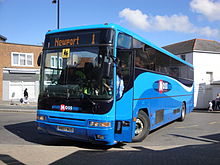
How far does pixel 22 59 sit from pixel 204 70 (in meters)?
23.5

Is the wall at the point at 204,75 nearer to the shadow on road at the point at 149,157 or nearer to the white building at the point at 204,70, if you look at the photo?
the white building at the point at 204,70

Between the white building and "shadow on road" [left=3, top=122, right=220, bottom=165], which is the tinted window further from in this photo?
the white building

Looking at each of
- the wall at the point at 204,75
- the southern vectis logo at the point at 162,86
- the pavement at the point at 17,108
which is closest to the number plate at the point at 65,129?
the southern vectis logo at the point at 162,86

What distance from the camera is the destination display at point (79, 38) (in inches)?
249

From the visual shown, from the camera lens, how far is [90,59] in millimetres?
6332

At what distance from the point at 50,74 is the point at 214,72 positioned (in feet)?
84.3

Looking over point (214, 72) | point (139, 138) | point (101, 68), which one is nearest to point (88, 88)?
point (101, 68)

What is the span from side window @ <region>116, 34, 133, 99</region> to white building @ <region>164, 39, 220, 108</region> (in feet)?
70.1

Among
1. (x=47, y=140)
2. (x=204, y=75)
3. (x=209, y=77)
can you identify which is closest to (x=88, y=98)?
(x=47, y=140)

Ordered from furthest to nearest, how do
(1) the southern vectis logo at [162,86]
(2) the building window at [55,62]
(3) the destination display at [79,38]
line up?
(1) the southern vectis logo at [162,86], (2) the building window at [55,62], (3) the destination display at [79,38]

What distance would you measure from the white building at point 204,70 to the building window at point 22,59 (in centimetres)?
1988

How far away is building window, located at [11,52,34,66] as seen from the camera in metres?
31.0

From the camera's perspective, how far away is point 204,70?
27.3 meters

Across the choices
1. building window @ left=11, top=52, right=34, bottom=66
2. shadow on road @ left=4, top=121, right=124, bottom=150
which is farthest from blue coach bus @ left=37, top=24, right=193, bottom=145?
building window @ left=11, top=52, right=34, bottom=66
